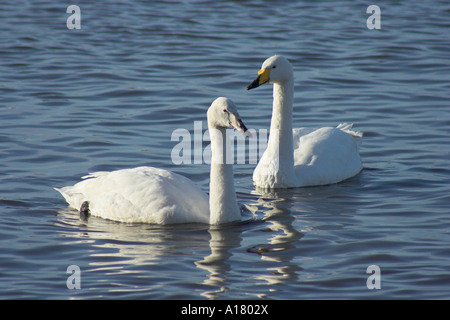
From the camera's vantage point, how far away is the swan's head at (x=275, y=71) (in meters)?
10.2

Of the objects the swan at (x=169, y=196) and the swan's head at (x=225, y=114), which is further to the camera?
the swan at (x=169, y=196)

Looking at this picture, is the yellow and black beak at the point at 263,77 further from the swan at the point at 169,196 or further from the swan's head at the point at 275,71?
the swan at the point at 169,196

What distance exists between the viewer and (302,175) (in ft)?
34.1

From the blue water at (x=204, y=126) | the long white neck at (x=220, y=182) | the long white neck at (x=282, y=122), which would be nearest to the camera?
the blue water at (x=204, y=126)

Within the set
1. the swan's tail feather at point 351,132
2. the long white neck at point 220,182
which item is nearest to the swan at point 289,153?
the swan's tail feather at point 351,132

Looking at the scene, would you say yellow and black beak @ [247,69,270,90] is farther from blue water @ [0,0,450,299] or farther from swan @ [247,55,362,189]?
blue water @ [0,0,450,299]

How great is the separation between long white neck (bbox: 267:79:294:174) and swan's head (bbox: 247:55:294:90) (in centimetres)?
12

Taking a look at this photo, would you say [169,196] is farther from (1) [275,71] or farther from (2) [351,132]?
(2) [351,132]

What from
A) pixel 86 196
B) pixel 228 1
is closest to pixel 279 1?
pixel 228 1

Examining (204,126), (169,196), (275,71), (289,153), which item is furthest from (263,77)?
(204,126)

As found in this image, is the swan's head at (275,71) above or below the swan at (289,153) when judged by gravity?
above

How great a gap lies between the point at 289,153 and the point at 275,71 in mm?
1013

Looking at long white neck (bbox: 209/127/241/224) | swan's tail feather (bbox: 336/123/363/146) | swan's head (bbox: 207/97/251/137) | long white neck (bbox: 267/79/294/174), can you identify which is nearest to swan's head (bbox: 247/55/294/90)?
long white neck (bbox: 267/79/294/174)

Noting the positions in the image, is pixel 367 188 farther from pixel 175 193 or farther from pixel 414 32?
pixel 414 32
